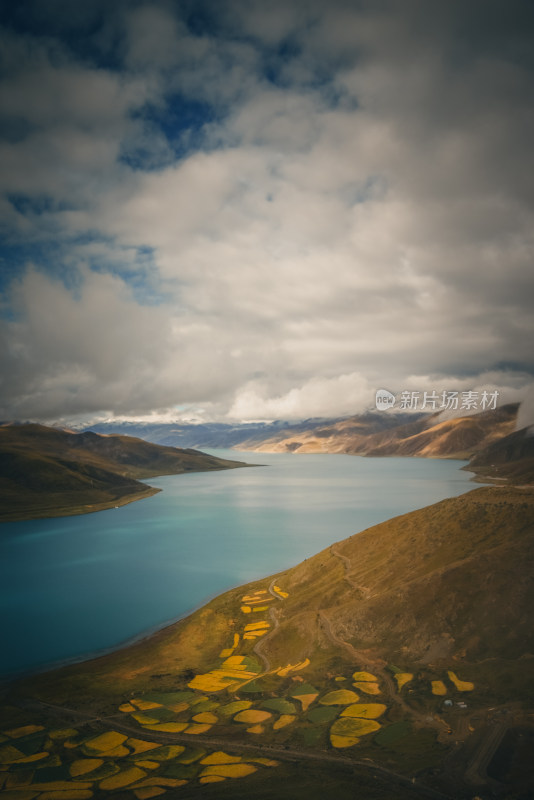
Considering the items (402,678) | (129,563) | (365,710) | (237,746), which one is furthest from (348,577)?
(129,563)

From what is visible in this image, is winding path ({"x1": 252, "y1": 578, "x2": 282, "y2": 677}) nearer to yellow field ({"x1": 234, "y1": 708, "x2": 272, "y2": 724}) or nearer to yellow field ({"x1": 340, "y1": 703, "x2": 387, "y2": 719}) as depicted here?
yellow field ({"x1": 234, "y1": 708, "x2": 272, "y2": 724})

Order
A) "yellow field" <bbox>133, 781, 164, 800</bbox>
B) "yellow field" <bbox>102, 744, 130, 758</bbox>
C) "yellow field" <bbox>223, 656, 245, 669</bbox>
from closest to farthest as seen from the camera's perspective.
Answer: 1. "yellow field" <bbox>133, 781, 164, 800</bbox>
2. "yellow field" <bbox>102, 744, 130, 758</bbox>
3. "yellow field" <bbox>223, 656, 245, 669</bbox>

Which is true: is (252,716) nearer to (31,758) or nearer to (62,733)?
(62,733)

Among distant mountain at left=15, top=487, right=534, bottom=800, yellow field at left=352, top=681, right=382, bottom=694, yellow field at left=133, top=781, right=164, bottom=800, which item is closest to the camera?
yellow field at left=133, top=781, right=164, bottom=800

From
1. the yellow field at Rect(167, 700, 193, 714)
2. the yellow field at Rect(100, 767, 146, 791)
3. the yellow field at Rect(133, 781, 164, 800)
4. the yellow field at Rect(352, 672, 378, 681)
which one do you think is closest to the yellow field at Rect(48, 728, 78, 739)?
the yellow field at Rect(167, 700, 193, 714)

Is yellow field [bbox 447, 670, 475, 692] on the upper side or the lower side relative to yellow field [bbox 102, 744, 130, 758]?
upper

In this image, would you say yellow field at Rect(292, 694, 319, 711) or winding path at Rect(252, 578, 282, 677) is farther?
winding path at Rect(252, 578, 282, 677)

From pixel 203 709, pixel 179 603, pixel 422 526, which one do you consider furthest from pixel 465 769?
pixel 179 603

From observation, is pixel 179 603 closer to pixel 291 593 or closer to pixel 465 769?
pixel 291 593

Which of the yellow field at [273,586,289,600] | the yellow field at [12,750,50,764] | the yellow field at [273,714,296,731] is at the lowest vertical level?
the yellow field at [273,586,289,600]
